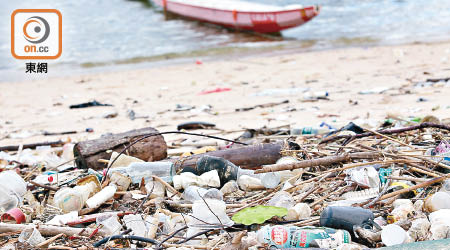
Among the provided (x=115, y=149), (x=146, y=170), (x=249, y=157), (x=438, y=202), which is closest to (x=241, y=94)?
(x=115, y=149)

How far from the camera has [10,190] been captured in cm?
252

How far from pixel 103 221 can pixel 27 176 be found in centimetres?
106

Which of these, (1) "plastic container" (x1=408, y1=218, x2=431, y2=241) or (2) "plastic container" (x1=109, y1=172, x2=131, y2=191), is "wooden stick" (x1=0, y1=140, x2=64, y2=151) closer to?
(2) "plastic container" (x1=109, y1=172, x2=131, y2=191)

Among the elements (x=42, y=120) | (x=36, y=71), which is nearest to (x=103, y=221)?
(x=42, y=120)

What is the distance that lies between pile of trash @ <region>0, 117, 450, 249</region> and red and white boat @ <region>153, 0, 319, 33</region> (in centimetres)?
1079

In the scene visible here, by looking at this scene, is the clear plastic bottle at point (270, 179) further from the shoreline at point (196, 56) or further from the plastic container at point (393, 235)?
the shoreline at point (196, 56)

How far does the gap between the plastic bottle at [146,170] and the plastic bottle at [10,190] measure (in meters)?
0.48

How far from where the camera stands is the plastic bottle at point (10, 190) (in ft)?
8.05

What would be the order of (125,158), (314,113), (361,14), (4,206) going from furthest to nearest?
(361,14) < (314,113) < (125,158) < (4,206)

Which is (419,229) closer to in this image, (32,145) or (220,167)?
(220,167)

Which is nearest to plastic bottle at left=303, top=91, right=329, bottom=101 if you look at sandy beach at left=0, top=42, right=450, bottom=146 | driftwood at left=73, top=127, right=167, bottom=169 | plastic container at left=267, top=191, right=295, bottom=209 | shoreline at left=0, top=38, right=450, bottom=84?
sandy beach at left=0, top=42, right=450, bottom=146

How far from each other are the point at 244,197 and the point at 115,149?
1.08 metres

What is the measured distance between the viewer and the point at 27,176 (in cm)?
294

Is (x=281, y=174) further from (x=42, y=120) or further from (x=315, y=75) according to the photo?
(x=315, y=75)
